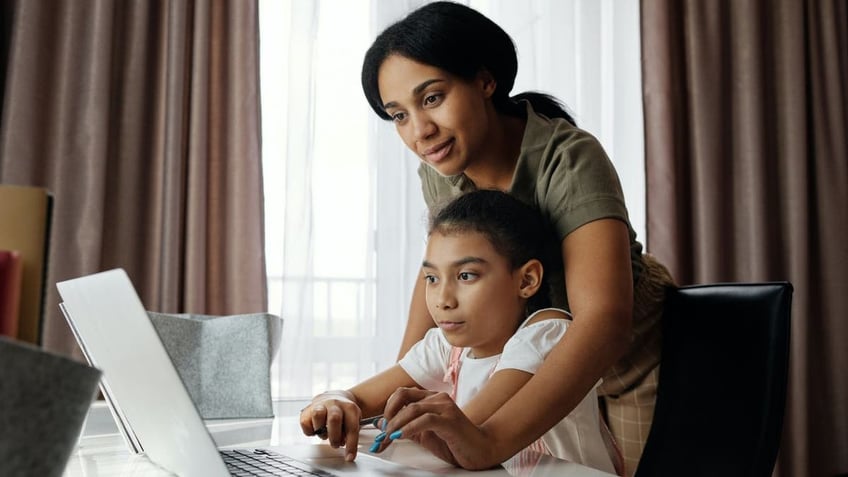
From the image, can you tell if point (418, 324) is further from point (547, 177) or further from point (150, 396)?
point (150, 396)

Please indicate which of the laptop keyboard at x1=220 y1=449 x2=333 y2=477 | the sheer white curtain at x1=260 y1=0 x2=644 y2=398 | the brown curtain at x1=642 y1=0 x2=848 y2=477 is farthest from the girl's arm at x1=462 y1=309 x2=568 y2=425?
the brown curtain at x1=642 y1=0 x2=848 y2=477

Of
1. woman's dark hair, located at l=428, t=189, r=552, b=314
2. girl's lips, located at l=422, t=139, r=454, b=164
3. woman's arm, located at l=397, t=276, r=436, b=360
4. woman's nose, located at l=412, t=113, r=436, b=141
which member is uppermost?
woman's nose, located at l=412, t=113, r=436, b=141

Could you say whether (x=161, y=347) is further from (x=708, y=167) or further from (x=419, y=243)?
(x=708, y=167)

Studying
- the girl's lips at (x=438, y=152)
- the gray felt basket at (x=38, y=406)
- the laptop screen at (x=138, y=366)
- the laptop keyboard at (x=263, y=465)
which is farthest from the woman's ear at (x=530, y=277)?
the gray felt basket at (x=38, y=406)

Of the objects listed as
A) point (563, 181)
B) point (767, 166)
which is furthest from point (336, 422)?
point (767, 166)

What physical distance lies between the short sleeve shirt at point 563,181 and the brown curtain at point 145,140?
1.39 meters

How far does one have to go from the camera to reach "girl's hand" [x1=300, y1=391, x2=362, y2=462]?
73cm

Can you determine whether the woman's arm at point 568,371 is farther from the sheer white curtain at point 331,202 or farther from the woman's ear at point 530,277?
the sheer white curtain at point 331,202

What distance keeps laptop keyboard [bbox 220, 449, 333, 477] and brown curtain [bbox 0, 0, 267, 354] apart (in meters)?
1.60

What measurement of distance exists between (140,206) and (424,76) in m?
1.48

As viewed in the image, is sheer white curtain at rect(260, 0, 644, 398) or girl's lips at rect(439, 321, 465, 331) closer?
girl's lips at rect(439, 321, 465, 331)

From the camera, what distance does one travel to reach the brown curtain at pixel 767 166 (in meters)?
2.84

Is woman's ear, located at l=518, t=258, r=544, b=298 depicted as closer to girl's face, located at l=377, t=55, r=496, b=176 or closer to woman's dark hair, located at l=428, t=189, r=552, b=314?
woman's dark hair, located at l=428, t=189, r=552, b=314

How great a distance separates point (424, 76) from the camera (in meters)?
1.13
